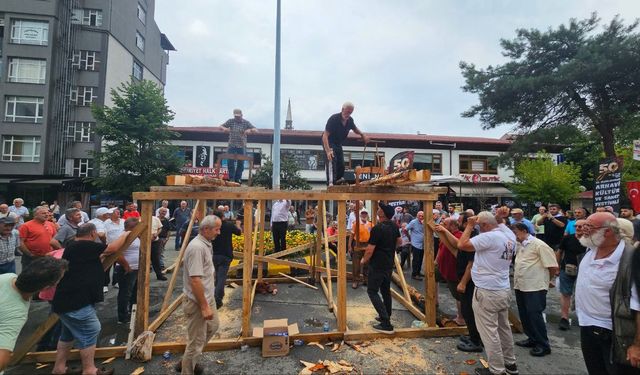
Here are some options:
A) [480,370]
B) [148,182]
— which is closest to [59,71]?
[148,182]

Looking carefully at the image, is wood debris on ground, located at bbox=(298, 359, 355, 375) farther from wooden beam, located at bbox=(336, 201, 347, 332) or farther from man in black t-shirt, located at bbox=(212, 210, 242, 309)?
man in black t-shirt, located at bbox=(212, 210, 242, 309)

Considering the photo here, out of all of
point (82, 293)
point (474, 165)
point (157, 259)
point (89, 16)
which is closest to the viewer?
point (82, 293)

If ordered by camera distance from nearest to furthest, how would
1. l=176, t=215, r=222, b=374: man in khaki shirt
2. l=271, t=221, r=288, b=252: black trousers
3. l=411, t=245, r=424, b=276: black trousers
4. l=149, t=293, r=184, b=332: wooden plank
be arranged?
l=176, t=215, r=222, b=374: man in khaki shirt < l=149, t=293, r=184, b=332: wooden plank < l=411, t=245, r=424, b=276: black trousers < l=271, t=221, r=288, b=252: black trousers

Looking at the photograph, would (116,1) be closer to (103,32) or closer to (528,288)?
(103,32)

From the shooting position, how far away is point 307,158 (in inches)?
989

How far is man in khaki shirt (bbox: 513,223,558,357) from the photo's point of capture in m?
4.49

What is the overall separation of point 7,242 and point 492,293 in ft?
25.2

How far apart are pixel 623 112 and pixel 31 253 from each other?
21.2 meters

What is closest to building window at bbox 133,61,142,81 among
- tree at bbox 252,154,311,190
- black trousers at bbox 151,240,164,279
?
tree at bbox 252,154,311,190

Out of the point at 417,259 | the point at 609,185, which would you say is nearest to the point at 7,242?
the point at 417,259

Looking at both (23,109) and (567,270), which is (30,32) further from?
(567,270)

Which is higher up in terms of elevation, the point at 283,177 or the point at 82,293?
the point at 283,177

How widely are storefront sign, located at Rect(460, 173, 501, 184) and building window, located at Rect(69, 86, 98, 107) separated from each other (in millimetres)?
29948

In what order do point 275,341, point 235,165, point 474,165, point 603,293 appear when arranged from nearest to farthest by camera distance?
point 603,293 < point 275,341 < point 235,165 < point 474,165
